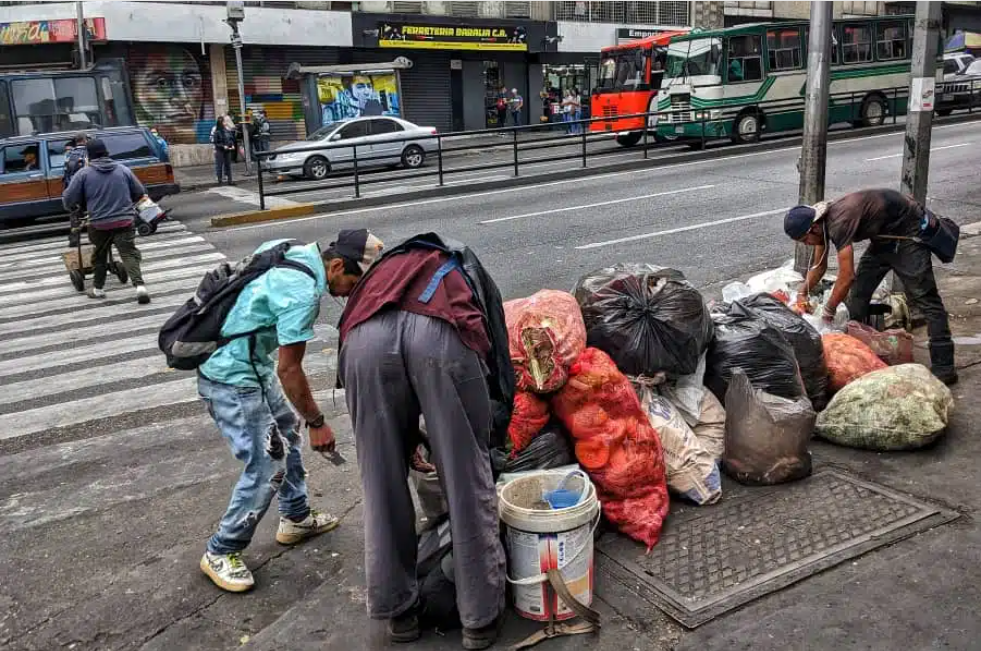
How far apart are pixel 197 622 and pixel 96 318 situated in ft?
21.7

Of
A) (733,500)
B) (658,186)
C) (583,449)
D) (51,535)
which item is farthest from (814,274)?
(658,186)

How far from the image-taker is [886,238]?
5531 millimetres

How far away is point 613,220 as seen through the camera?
12.8m

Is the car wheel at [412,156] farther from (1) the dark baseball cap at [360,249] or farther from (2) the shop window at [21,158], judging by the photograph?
(1) the dark baseball cap at [360,249]

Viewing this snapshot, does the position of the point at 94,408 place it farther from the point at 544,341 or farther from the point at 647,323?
the point at 647,323

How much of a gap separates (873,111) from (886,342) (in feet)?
65.5

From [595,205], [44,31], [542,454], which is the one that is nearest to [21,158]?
[595,205]

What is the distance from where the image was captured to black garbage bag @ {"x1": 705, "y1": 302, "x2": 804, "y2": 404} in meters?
4.71

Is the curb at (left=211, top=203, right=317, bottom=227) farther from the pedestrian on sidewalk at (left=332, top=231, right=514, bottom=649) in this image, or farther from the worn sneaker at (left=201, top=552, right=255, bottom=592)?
the pedestrian on sidewalk at (left=332, top=231, right=514, bottom=649)

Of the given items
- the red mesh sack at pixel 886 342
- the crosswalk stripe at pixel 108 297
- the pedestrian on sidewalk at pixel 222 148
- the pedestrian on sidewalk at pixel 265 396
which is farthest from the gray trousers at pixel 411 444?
the pedestrian on sidewalk at pixel 222 148

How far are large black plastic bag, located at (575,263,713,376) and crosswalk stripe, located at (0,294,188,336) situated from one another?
626cm

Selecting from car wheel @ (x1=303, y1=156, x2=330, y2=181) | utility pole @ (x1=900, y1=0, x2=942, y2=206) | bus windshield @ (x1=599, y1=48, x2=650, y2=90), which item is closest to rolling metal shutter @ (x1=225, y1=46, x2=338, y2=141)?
car wheel @ (x1=303, y1=156, x2=330, y2=181)

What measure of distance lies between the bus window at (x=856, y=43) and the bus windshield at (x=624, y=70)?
499 centimetres

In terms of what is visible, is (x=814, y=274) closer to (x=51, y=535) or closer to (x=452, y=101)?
(x=51, y=535)
